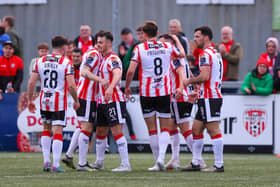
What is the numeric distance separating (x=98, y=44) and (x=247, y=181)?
3.36 metres

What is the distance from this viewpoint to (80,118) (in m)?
13.5

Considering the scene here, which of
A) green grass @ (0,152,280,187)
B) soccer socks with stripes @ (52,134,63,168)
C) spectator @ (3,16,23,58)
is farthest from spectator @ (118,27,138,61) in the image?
soccer socks with stripes @ (52,134,63,168)

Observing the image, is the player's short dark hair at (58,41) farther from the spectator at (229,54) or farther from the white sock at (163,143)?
the spectator at (229,54)

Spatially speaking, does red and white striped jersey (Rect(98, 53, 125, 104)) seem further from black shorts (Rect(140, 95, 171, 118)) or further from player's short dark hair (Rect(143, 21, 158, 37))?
player's short dark hair (Rect(143, 21, 158, 37))

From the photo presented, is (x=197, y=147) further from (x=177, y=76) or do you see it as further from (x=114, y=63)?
(x=114, y=63)

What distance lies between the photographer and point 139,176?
39.7 feet

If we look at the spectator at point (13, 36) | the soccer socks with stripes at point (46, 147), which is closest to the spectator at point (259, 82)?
the spectator at point (13, 36)

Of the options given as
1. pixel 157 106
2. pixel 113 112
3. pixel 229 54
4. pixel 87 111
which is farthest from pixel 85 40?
pixel 113 112

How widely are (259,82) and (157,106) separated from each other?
18.2 ft

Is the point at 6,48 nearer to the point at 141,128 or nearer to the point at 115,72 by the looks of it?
the point at 141,128

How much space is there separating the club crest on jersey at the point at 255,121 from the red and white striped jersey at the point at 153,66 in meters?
5.41

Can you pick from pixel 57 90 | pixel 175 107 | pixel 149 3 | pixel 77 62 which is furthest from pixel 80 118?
pixel 149 3

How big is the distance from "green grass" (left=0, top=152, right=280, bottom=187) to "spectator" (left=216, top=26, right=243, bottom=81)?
3608mm

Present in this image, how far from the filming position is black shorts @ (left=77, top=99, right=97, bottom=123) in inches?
527
